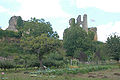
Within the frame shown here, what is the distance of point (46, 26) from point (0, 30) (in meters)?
10.9

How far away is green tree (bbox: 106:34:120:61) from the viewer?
96.4 feet

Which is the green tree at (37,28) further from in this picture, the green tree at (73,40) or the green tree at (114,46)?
the green tree at (114,46)

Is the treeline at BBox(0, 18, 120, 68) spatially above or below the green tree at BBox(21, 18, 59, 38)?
below

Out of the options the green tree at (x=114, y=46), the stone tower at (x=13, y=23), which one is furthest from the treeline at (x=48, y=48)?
the stone tower at (x=13, y=23)

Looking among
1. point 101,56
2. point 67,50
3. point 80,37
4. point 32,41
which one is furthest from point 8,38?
point 32,41

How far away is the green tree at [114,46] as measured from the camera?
96.4 ft

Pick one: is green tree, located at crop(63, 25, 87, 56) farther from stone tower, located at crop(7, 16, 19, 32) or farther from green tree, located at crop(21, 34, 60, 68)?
green tree, located at crop(21, 34, 60, 68)

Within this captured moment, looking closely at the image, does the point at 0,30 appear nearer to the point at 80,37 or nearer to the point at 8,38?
→ the point at 8,38

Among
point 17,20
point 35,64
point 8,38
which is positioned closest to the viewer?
Answer: point 35,64

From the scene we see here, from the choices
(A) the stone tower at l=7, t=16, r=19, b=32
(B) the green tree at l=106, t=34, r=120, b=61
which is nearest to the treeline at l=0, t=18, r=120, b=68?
(B) the green tree at l=106, t=34, r=120, b=61

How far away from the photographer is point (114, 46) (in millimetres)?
29672

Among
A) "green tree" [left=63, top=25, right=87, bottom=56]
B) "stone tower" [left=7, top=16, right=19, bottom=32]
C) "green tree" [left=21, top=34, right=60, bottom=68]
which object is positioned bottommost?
"green tree" [left=21, top=34, right=60, bottom=68]

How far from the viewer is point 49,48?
17359mm

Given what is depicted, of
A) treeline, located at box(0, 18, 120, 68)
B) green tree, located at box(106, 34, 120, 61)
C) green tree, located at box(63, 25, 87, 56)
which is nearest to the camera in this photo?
treeline, located at box(0, 18, 120, 68)
